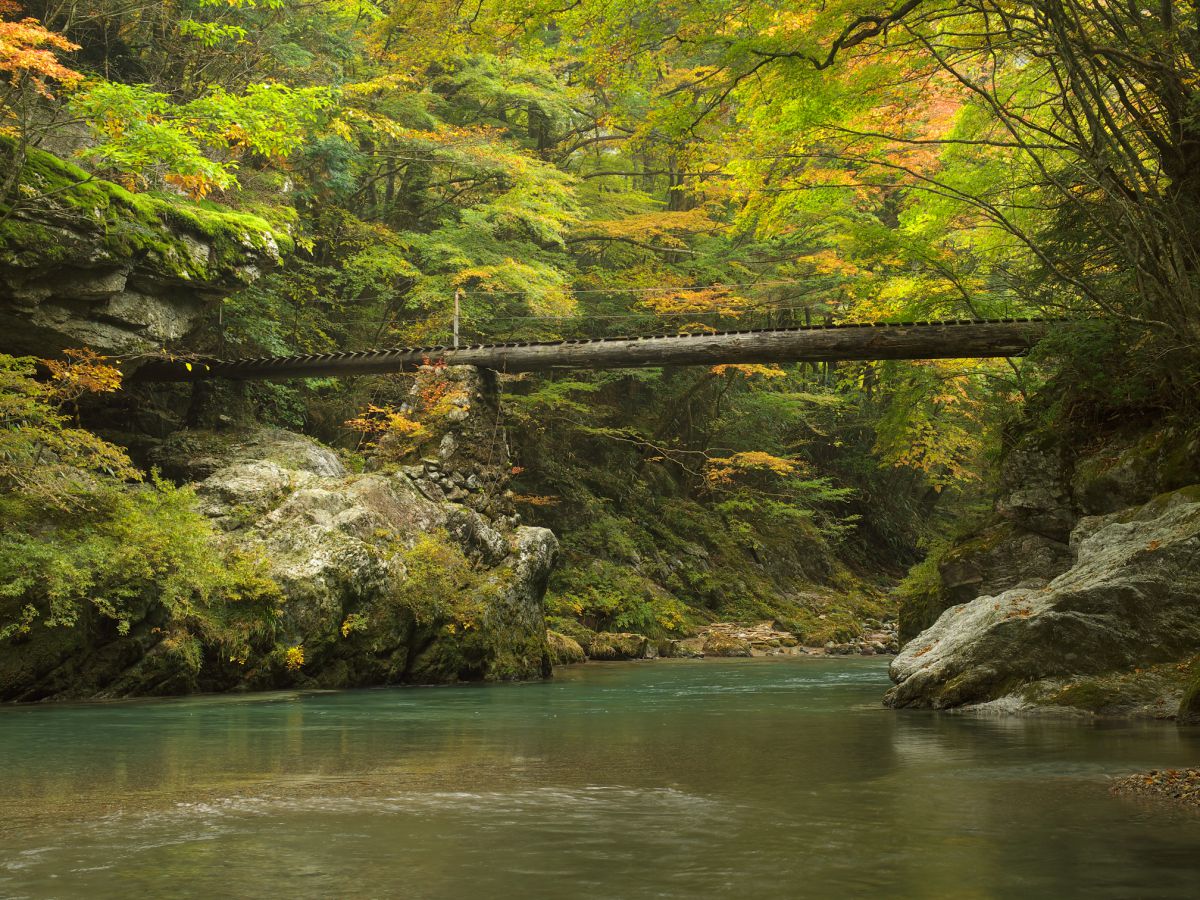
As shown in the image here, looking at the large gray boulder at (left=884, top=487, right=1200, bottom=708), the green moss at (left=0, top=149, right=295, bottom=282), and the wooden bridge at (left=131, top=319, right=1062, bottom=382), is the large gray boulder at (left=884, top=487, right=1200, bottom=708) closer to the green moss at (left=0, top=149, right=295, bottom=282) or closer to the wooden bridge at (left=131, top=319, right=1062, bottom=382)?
the wooden bridge at (left=131, top=319, right=1062, bottom=382)

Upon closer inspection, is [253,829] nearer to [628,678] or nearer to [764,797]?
[764,797]

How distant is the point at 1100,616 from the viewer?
23.6 feet

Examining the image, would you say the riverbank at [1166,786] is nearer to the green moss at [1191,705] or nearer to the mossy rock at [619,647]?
the green moss at [1191,705]

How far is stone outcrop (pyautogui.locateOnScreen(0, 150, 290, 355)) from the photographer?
1146 centimetres

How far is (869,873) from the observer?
2984mm

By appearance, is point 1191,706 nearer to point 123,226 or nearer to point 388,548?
point 388,548

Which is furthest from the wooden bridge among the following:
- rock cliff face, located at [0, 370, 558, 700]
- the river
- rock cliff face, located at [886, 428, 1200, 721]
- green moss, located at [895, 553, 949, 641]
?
the river

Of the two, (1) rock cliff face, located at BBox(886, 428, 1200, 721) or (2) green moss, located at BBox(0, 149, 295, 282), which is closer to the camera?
(1) rock cliff face, located at BBox(886, 428, 1200, 721)

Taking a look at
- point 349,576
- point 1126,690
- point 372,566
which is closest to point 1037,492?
point 1126,690

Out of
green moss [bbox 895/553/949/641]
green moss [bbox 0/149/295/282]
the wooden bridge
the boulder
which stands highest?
green moss [bbox 0/149/295/282]

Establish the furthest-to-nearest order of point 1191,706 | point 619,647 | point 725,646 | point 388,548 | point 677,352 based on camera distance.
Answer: point 725,646 → point 619,647 → point 677,352 → point 388,548 → point 1191,706

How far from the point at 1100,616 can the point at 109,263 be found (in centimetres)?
1147

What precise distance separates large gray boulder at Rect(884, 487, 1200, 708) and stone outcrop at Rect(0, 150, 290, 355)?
411 inches

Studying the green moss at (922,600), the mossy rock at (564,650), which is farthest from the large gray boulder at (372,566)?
the green moss at (922,600)
